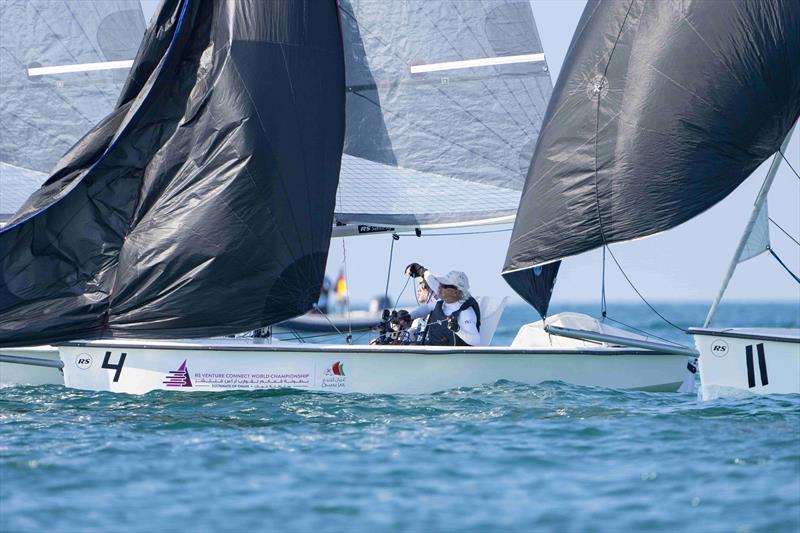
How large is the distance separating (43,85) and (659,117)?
8.17 metres

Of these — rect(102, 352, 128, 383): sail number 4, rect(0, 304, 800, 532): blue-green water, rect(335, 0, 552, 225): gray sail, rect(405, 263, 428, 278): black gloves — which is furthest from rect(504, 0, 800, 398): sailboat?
rect(102, 352, 128, 383): sail number 4

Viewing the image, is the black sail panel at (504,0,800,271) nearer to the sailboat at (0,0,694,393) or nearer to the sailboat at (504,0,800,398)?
the sailboat at (504,0,800,398)

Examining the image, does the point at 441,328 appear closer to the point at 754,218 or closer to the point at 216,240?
the point at 216,240

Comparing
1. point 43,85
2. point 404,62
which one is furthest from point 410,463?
point 43,85

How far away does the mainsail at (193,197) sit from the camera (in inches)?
458

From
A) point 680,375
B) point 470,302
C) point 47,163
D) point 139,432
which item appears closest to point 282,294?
point 470,302

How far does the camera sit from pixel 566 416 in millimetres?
9906

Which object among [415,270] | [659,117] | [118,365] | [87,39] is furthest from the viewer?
[87,39]

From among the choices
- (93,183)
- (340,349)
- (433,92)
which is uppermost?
(433,92)

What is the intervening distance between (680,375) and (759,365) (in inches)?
49.6

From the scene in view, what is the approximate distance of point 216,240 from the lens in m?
11.6

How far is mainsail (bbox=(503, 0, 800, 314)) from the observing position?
10422 millimetres

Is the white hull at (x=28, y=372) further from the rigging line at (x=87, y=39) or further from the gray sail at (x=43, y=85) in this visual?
the rigging line at (x=87, y=39)

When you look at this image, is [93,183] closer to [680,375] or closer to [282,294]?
[282,294]
